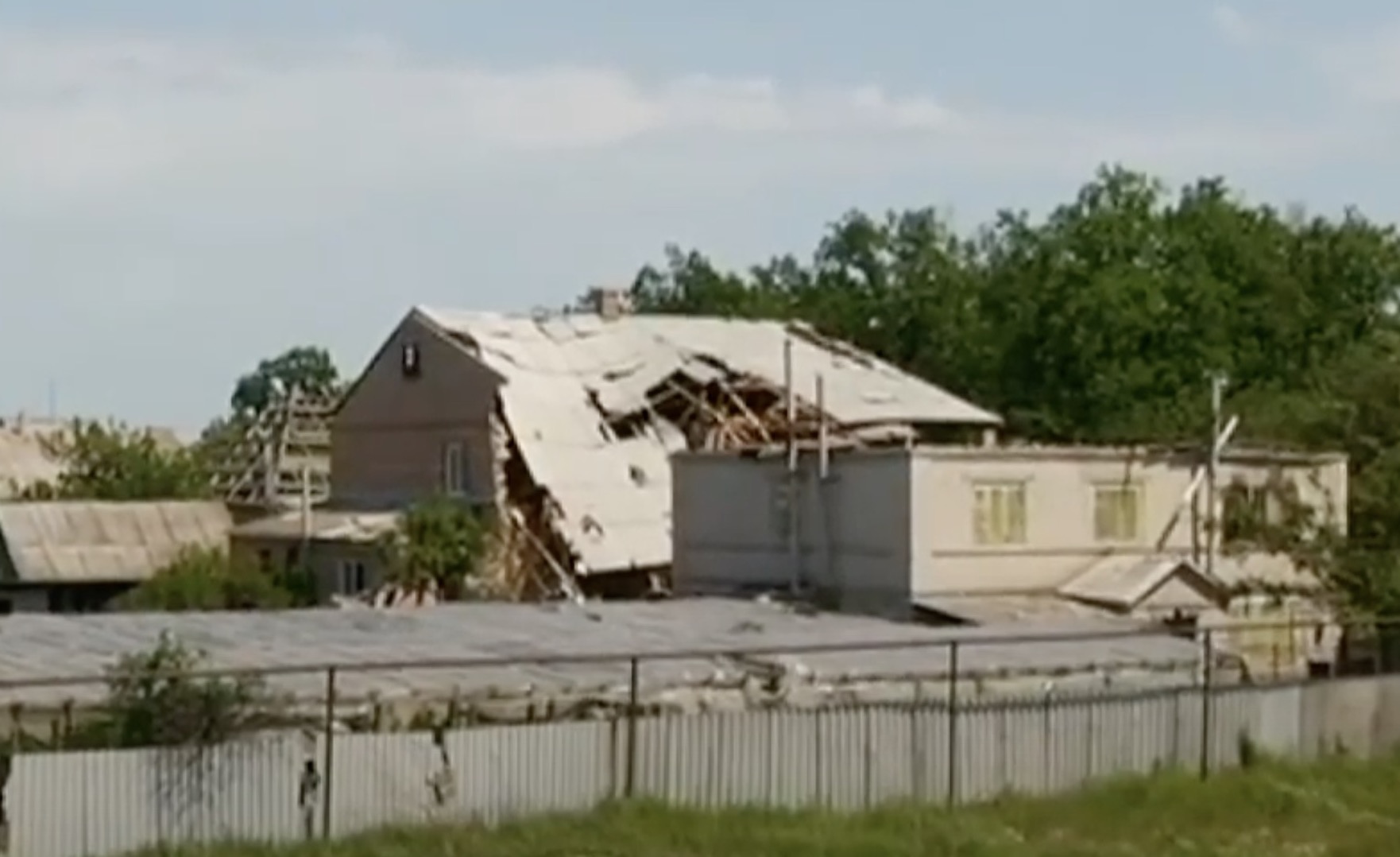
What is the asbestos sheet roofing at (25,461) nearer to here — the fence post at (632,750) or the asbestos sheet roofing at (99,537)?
the asbestos sheet roofing at (99,537)

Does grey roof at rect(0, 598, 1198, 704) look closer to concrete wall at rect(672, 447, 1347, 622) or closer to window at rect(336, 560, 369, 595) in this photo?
concrete wall at rect(672, 447, 1347, 622)

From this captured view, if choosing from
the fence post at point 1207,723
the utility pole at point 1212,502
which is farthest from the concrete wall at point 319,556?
the fence post at point 1207,723

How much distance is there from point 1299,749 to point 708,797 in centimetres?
932

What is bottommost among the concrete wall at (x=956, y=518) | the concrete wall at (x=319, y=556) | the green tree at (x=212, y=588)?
the green tree at (x=212, y=588)

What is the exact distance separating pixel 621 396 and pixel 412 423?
534 centimetres

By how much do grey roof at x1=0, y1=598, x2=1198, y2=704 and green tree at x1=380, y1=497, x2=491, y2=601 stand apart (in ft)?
52.1

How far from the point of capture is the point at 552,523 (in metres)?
60.2

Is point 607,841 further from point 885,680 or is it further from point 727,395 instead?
point 727,395

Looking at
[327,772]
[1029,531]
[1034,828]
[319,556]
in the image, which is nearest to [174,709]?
[327,772]

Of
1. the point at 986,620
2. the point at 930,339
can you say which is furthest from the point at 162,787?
the point at 930,339

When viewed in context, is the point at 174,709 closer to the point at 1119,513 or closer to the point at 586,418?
the point at 1119,513

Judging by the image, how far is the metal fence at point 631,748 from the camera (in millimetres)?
22922

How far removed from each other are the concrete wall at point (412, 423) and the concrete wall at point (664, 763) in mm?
31292

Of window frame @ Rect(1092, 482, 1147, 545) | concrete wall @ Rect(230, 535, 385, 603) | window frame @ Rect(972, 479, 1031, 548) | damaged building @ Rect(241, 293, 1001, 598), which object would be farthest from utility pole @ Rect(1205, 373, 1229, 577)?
concrete wall @ Rect(230, 535, 385, 603)
